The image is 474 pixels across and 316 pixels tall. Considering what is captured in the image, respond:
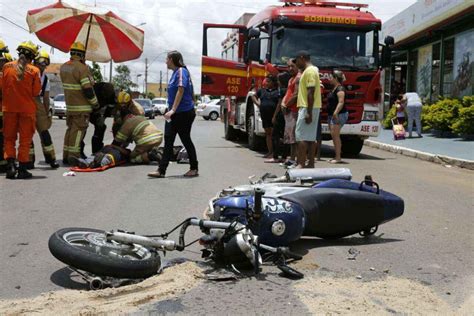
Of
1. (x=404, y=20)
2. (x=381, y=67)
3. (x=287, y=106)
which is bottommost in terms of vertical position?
(x=287, y=106)

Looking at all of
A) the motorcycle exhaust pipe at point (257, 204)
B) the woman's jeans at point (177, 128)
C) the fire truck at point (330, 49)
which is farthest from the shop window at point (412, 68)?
the motorcycle exhaust pipe at point (257, 204)

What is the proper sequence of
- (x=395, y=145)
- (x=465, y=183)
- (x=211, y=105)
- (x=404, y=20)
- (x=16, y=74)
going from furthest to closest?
(x=211, y=105) → (x=404, y=20) → (x=395, y=145) → (x=465, y=183) → (x=16, y=74)

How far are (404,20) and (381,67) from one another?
42.3 ft

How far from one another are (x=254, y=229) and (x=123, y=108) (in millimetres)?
6356

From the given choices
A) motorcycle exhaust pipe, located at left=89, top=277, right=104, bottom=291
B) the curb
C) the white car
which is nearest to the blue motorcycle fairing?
motorcycle exhaust pipe, located at left=89, top=277, right=104, bottom=291

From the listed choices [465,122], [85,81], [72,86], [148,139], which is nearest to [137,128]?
[148,139]

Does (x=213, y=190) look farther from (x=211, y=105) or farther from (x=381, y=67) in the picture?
(x=211, y=105)

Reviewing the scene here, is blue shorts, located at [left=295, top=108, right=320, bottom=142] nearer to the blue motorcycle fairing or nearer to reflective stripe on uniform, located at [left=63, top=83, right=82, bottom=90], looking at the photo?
reflective stripe on uniform, located at [left=63, top=83, right=82, bottom=90]

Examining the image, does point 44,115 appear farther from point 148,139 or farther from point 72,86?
point 148,139

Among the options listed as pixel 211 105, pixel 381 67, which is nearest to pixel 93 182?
pixel 381 67

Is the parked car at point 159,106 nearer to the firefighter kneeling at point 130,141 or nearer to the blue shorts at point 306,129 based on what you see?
the firefighter kneeling at point 130,141

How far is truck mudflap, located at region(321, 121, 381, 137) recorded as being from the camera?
41.8ft

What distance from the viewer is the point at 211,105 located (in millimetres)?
41906

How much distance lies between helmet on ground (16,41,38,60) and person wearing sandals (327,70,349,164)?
5666mm
